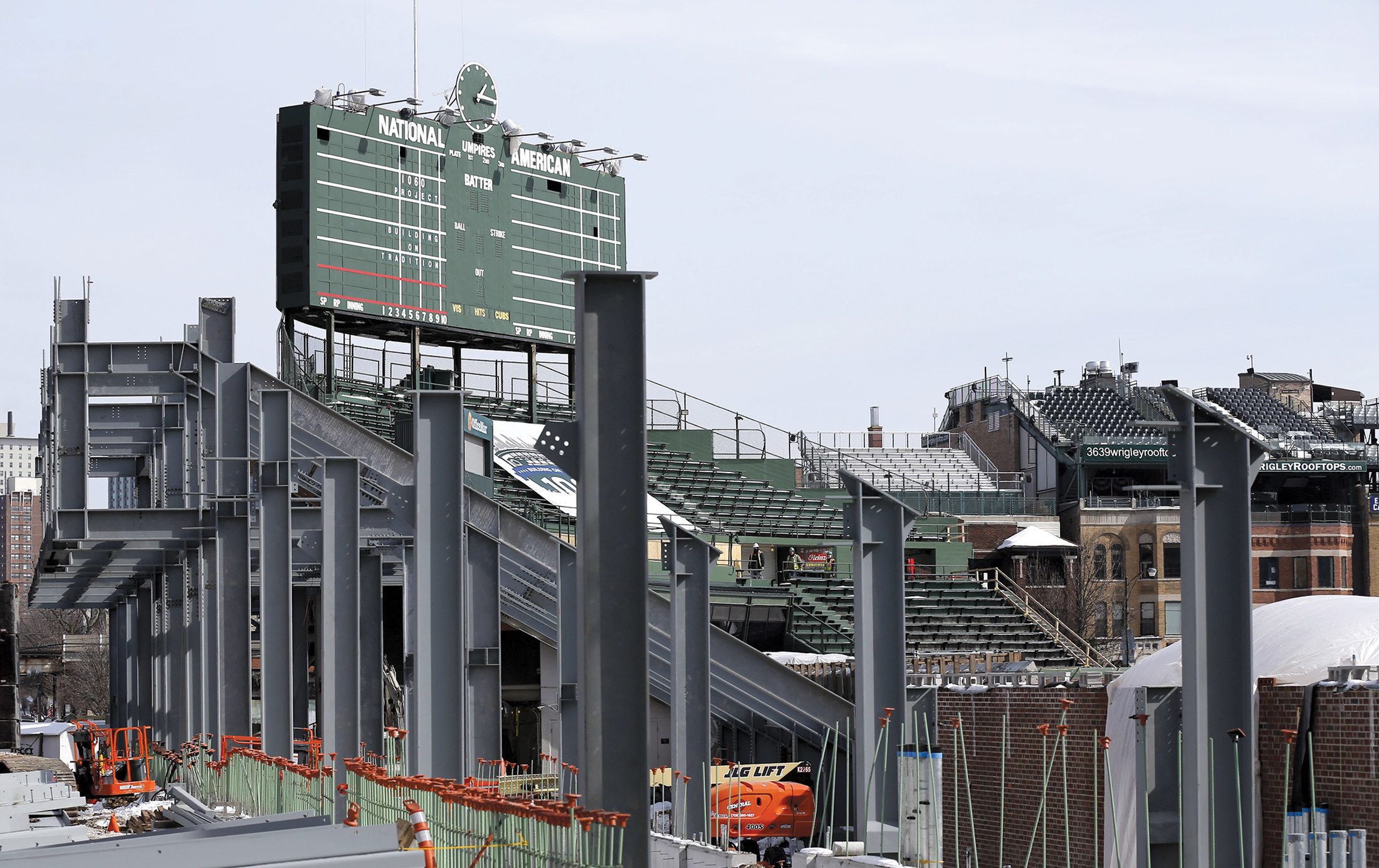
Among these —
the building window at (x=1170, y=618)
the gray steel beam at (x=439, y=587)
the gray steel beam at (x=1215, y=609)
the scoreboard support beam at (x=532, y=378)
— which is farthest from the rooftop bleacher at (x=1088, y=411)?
the gray steel beam at (x=1215, y=609)

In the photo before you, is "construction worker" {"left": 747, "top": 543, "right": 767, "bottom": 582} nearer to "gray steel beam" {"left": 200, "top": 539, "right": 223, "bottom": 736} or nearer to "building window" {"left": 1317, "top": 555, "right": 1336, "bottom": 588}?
"gray steel beam" {"left": 200, "top": 539, "right": 223, "bottom": 736}

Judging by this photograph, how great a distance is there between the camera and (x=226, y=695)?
22.9m

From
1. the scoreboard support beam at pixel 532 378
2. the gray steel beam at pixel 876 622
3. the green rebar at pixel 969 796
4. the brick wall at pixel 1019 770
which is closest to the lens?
the green rebar at pixel 969 796

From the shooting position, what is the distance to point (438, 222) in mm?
40438

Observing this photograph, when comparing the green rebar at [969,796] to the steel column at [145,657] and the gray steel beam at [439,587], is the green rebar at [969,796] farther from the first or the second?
the steel column at [145,657]

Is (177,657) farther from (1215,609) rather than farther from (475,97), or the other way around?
(1215,609)

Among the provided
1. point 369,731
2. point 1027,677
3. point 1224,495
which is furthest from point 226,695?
point 1224,495

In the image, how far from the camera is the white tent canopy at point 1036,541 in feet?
187

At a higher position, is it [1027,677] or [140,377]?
[140,377]

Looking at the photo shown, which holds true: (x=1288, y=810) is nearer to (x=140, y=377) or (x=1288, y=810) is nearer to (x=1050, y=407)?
(x=140, y=377)

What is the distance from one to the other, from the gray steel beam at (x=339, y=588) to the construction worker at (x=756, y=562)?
22587mm

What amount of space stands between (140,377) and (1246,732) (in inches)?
767

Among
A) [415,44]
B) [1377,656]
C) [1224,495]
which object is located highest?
[415,44]

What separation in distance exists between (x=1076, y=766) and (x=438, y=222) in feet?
Result: 78.3
